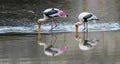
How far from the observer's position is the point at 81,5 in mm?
29516

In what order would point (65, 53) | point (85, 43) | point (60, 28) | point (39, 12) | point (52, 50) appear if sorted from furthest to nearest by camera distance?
point (39, 12), point (60, 28), point (85, 43), point (52, 50), point (65, 53)

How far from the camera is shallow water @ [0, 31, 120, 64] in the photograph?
36.9 feet

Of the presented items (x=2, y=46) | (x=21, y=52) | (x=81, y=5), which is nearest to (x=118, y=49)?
(x=21, y=52)

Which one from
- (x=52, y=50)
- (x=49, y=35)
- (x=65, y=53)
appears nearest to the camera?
(x=65, y=53)

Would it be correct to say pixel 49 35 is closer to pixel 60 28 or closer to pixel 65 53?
pixel 60 28

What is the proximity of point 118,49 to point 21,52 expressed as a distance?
9.03ft

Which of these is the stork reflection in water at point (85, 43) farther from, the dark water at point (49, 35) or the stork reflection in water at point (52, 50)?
the stork reflection in water at point (52, 50)

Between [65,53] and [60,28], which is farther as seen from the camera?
[60,28]

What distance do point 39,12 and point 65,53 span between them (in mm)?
13492

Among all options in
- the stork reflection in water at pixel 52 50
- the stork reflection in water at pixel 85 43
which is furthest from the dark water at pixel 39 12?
the stork reflection in water at pixel 52 50

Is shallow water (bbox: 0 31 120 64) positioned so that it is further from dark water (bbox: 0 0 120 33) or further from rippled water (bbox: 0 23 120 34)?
dark water (bbox: 0 0 120 33)

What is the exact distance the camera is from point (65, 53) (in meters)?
12.5

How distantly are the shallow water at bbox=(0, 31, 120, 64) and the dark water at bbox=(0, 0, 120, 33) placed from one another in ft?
7.30

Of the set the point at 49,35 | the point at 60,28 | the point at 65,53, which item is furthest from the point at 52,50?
the point at 60,28
